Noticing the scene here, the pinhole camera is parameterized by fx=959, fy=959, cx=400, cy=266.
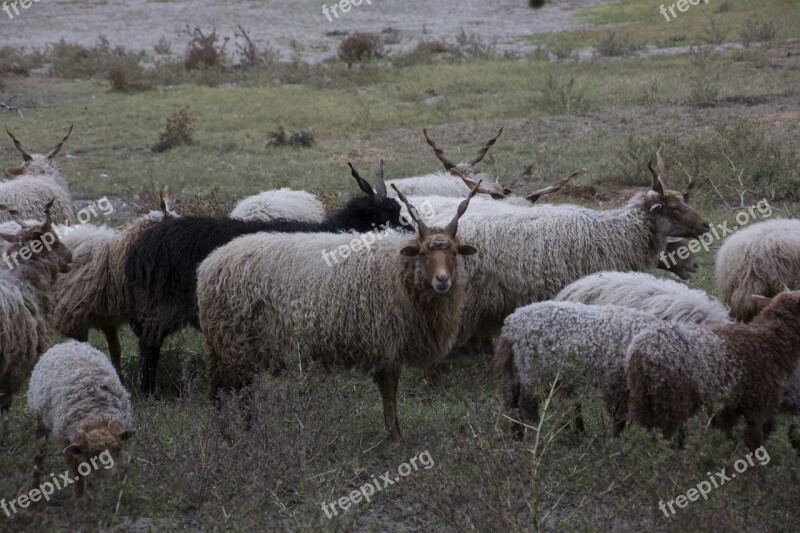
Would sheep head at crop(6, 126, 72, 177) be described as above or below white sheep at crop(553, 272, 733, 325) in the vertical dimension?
above

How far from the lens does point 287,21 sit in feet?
121

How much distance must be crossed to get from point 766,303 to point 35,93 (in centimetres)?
2020

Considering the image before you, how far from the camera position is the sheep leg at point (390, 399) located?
6023 millimetres

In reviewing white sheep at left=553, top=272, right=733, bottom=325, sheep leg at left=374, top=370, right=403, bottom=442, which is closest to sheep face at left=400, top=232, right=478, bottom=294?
sheep leg at left=374, top=370, right=403, bottom=442

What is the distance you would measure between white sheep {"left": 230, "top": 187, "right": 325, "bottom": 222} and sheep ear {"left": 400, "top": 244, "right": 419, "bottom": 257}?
2724mm

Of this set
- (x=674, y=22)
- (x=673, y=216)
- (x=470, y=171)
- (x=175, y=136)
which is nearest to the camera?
(x=673, y=216)

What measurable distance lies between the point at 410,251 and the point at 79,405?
216 cm

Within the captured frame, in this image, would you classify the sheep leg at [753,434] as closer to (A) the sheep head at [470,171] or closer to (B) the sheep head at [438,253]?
(B) the sheep head at [438,253]

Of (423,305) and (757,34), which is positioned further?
(757,34)

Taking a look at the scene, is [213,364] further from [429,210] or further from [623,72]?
[623,72]

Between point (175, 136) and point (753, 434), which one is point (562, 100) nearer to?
point (175, 136)

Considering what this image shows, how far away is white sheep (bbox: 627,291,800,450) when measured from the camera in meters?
5.00

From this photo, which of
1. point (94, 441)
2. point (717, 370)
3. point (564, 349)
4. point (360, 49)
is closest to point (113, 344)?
point (94, 441)

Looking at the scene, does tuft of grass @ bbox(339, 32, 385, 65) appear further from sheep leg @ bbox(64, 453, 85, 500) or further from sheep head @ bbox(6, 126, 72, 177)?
sheep leg @ bbox(64, 453, 85, 500)
